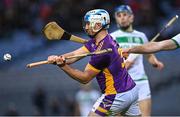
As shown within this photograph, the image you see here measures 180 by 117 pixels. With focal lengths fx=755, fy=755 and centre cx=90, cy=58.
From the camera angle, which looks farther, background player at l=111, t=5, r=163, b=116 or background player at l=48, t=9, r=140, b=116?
background player at l=111, t=5, r=163, b=116

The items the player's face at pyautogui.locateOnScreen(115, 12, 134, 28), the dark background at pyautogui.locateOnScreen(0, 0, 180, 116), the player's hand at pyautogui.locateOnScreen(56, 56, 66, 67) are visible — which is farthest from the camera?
the dark background at pyautogui.locateOnScreen(0, 0, 180, 116)

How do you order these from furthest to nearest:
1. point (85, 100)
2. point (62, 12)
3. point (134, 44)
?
point (62, 12) < point (85, 100) < point (134, 44)

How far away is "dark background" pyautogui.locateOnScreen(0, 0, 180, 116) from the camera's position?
15820 mm

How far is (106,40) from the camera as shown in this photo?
939 centimetres

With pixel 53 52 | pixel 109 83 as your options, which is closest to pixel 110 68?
pixel 109 83

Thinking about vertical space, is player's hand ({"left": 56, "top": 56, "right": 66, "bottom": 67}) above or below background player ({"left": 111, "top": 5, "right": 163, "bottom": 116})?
above

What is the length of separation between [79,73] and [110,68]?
429mm

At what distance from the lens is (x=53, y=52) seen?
16.2m

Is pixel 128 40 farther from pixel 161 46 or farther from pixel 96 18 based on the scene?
pixel 161 46

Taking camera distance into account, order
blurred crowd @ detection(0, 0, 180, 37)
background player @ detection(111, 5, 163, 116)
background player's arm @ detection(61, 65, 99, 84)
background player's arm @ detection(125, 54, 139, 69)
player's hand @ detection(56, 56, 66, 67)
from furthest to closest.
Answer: blurred crowd @ detection(0, 0, 180, 37)
background player @ detection(111, 5, 163, 116)
background player's arm @ detection(125, 54, 139, 69)
background player's arm @ detection(61, 65, 99, 84)
player's hand @ detection(56, 56, 66, 67)

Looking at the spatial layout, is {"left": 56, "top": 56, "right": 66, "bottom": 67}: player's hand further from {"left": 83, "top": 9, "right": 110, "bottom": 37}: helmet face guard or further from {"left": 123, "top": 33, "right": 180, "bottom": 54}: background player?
{"left": 123, "top": 33, "right": 180, "bottom": 54}: background player

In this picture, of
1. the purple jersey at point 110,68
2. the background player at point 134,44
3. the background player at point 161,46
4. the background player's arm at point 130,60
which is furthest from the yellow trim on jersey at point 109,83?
the background player at point 134,44

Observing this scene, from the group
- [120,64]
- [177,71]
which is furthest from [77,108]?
[120,64]

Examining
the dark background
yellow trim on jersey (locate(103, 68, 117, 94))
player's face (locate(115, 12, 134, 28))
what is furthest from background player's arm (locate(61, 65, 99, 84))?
the dark background
